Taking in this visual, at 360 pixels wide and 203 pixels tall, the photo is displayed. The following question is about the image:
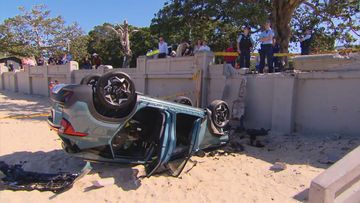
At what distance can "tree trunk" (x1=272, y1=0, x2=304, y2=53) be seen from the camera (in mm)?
16141

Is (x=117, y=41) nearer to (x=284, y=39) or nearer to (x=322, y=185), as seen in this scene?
(x=284, y=39)

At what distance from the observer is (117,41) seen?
147 feet

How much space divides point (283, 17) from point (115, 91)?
13.5 meters

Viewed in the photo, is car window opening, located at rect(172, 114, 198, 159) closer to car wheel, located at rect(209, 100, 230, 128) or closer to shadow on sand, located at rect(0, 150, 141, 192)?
car wheel, located at rect(209, 100, 230, 128)

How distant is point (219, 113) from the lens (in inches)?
278

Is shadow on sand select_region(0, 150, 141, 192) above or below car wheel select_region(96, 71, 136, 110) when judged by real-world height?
below

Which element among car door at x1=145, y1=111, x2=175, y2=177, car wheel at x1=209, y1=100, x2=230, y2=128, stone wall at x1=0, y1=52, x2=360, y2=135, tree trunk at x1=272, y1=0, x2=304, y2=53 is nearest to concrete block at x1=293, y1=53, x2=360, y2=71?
stone wall at x1=0, y1=52, x2=360, y2=135

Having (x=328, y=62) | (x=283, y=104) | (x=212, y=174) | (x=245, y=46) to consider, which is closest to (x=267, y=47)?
(x=245, y=46)

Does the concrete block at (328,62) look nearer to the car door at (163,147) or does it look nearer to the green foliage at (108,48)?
the car door at (163,147)

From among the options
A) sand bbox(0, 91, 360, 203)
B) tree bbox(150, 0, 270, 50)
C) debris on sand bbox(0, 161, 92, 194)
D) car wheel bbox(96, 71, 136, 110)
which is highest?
tree bbox(150, 0, 270, 50)

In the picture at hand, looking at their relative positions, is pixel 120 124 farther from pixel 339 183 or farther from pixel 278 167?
pixel 339 183

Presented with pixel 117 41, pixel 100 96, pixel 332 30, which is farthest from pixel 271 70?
pixel 117 41

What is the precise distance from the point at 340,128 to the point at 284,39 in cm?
1049

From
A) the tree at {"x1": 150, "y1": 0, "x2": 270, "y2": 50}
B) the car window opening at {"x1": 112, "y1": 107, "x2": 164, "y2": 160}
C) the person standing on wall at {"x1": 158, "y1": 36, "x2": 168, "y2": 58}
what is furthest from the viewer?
the tree at {"x1": 150, "y1": 0, "x2": 270, "y2": 50}
